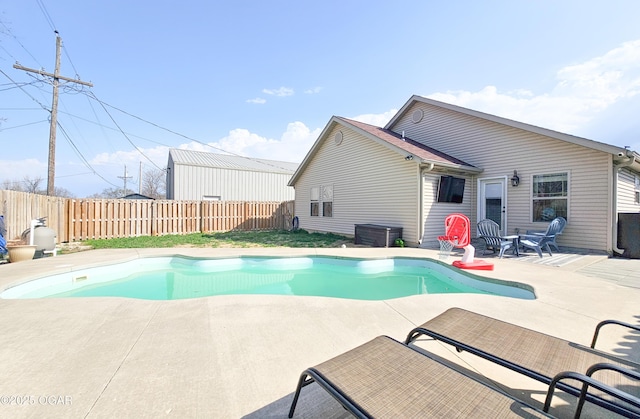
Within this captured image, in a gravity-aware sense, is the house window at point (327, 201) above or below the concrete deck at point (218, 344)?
above

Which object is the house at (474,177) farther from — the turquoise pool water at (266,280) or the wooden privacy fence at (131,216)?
the wooden privacy fence at (131,216)

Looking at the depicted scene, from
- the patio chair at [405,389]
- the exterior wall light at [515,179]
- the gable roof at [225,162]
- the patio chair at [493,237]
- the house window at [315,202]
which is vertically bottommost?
the patio chair at [405,389]

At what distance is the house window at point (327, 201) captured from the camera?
13.1m

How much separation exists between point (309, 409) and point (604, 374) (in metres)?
2.00

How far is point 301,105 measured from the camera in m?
16.4

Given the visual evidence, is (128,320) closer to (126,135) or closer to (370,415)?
(370,415)

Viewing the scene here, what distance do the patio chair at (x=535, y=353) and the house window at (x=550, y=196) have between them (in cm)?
798

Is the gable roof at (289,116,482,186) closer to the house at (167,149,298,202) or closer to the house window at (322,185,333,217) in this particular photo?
the house window at (322,185,333,217)

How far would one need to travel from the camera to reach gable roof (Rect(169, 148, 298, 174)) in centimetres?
2288

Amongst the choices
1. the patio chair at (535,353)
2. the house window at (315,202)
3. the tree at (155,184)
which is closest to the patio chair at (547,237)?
the patio chair at (535,353)

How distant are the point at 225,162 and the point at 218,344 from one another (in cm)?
2399

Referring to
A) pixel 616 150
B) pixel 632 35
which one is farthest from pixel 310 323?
pixel 632 35

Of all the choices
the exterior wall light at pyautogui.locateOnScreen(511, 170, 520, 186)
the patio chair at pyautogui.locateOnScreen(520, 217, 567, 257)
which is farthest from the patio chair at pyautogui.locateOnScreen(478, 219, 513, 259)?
the exterior wall light at pyautogui.locateOnScreen(511, 170, 520, 186)

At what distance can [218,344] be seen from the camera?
2.69 metres
